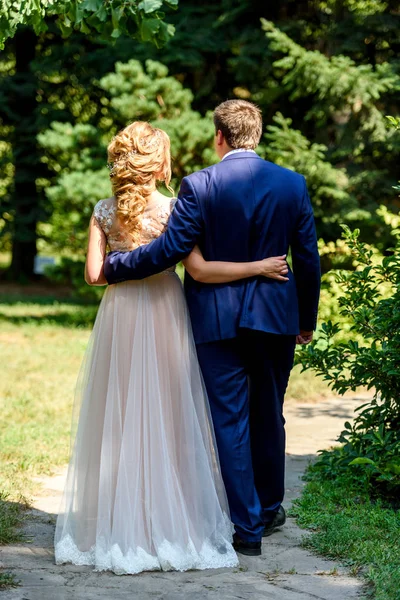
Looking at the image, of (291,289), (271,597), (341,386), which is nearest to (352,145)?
(341,386)

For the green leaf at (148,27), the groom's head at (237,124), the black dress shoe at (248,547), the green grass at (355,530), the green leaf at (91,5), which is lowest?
the black dress shoe at (248,547)

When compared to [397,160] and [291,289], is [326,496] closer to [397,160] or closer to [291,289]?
[291,289]

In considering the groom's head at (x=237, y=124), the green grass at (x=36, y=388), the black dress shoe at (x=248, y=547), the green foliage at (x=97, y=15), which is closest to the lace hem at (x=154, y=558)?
the black dress shoe at (x=248, y=547)

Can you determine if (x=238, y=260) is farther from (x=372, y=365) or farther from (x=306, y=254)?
(x=372, y=365)

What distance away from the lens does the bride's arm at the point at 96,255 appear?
3998mm

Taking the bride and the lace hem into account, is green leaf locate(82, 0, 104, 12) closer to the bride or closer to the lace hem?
the bride

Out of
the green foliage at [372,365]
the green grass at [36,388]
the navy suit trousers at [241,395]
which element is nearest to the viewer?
the navy suit trousers at [241,395]

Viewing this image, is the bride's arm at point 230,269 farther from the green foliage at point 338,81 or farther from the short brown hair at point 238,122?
the green foliage at point 338,81

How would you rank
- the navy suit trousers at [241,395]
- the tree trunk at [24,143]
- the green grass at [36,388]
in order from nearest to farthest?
the navy suit trousers at [241,395], the green grass at [36,388], the tree trunk at [24,143]

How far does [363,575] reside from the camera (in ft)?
12.0

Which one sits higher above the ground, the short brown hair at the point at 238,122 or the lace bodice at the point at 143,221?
the short brown hair at the point at 238,122

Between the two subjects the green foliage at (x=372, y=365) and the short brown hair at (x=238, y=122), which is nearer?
Answer: the short brown hair at (x=238, y=122)

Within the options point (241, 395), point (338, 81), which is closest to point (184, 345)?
point (241, 395)

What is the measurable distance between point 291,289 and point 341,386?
1440 mm
